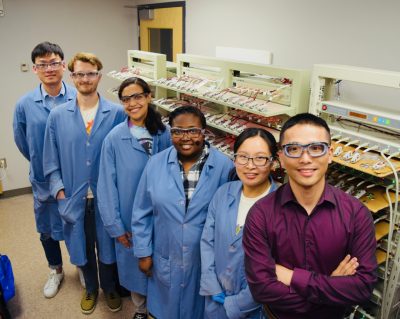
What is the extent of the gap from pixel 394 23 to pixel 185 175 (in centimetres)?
150

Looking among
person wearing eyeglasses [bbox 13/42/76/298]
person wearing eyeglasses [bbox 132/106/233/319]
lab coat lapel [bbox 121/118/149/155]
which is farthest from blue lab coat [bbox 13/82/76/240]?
person wearing eyeglasses [bbox 132/106/233/319]

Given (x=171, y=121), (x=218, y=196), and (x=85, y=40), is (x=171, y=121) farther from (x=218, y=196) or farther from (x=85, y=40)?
(x=85, y=40)

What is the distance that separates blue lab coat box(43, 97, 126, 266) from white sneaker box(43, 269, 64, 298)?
593mm

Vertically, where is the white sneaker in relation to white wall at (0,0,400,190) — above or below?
below

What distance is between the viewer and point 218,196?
62.0 inches

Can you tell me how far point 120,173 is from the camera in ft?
6.35

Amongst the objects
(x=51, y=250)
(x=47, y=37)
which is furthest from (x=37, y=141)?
(x=47, y=37)

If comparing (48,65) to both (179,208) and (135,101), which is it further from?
(179,208)

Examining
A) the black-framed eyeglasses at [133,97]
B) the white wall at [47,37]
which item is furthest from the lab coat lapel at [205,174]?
the white wall at [47,37]

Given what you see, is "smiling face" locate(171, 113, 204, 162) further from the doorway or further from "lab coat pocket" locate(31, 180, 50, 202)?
the doorway

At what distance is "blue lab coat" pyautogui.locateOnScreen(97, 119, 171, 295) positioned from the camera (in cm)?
191

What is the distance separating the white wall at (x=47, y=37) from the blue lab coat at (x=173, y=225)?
307 cm

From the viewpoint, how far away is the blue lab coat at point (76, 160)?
6.86 ft

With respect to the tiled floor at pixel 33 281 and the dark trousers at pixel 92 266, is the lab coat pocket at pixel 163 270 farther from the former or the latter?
the tiled floor at pixel 33 281
